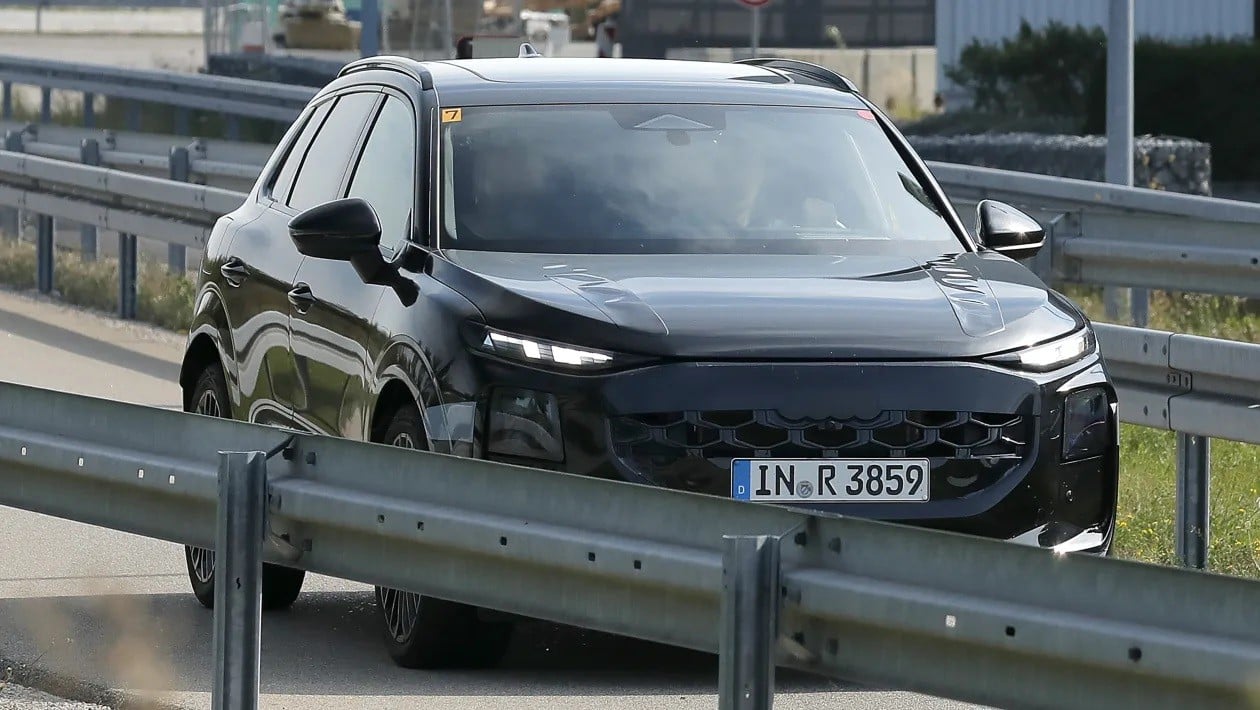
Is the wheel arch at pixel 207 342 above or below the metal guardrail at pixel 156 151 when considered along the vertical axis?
below

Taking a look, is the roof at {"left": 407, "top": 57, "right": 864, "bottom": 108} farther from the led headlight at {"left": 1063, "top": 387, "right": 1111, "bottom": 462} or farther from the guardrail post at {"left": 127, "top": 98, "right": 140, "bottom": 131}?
the guardrail post at {"left": 127, "top": 98, "right": 140, "bottom": 131}

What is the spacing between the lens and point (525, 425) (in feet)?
21.0

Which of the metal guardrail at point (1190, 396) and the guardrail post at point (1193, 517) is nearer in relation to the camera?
the metal guardrail at point (1190, 396)

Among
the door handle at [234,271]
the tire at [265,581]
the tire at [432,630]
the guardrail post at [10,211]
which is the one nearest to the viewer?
the tire at [432,630]

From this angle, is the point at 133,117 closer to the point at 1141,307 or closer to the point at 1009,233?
the point at 1141,307

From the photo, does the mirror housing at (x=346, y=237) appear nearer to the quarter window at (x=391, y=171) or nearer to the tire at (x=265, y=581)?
the quarter window at (x=391, y=171)

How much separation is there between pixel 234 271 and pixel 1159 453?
4.19 m

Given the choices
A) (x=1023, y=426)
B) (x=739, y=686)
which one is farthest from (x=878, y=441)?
(x=739, y=686)

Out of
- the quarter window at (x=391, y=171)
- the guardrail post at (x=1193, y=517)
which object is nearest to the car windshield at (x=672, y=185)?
the quarter window at (x=391, y=171)

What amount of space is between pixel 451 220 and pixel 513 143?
15.8 inches

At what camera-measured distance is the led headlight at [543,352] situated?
6.34 metres

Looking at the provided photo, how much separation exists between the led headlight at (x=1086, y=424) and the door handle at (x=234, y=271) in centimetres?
282

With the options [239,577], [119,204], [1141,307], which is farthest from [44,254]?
[239,577]

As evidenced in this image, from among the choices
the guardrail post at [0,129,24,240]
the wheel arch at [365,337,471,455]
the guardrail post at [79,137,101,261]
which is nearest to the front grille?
the wheel arch at [365,337,471,455]
